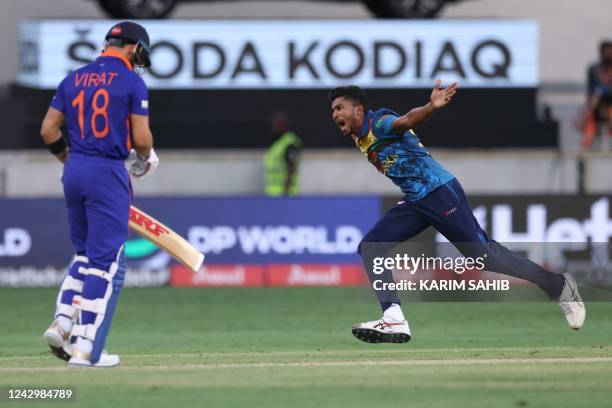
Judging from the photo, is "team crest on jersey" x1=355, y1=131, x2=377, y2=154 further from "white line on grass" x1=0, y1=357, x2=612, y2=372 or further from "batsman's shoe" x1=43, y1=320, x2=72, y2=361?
"batsman's shoe" x1=43, y1=320, x2=72, y2=361

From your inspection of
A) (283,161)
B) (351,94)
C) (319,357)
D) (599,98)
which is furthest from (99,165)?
(599,98)

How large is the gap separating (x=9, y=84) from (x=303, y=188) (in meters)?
4.94

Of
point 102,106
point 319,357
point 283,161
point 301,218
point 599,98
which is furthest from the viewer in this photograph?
point 599,98

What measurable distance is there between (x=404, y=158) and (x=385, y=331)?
1.22 metres

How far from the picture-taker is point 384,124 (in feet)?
33.9

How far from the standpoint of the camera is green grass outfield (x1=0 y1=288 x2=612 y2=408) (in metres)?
8.47

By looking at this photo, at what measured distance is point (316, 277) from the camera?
18.5m

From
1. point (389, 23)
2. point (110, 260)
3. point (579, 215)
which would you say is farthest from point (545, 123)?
point (110, 260)

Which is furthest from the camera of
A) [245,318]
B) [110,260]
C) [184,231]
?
[184,231]

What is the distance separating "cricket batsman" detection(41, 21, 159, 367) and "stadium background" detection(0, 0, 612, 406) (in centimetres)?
35

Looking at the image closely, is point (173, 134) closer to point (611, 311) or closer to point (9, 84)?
point (9, 84)

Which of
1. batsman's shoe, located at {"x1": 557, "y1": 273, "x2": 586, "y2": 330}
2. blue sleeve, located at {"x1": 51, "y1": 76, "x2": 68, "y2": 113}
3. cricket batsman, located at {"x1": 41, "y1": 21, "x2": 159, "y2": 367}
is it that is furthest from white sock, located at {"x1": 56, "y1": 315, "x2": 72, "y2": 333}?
batsman's shoe, located at {"x1": 557, "y1": 273, "x2": 586, "y2": 330}

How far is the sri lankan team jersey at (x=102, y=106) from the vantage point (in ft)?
30.3

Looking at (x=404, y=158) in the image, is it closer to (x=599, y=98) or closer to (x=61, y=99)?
(x=61, y=99)
